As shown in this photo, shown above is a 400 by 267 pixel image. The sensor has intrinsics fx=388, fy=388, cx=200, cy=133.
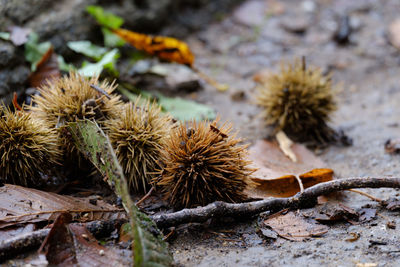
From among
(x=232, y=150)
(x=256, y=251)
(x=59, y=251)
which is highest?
(x=232, y=150)

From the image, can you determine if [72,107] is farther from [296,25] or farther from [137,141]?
[296,25]

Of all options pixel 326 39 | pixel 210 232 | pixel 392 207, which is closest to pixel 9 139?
pixel 210 232

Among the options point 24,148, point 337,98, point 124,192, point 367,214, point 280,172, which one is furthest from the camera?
point 337,98

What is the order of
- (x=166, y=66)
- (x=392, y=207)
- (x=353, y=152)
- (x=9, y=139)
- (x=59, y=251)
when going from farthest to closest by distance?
1. (x=166, y=66)
2. (x=353, y=152)
3. (x=392, y=207)
4. (x=9, y=139)
5. (x=59, y=251)

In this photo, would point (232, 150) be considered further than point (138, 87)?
No

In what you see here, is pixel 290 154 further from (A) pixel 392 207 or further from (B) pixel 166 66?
(B) pixel 166 66

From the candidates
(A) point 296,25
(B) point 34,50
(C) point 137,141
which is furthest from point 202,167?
(A) point 296,25
